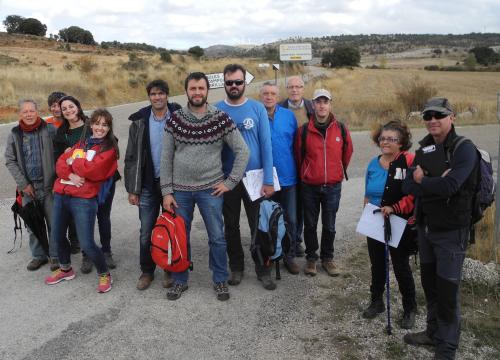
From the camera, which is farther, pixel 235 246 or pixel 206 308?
pixel 235 246

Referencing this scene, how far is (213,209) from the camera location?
4.03 meters

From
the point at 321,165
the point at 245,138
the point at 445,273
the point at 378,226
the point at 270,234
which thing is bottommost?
the point at 270,234

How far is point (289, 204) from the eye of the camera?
181 inches

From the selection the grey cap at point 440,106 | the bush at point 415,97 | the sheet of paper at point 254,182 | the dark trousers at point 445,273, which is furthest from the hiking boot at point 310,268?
the bush at point 415,97

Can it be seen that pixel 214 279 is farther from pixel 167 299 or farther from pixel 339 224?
pixel 339 224

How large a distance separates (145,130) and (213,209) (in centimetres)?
99

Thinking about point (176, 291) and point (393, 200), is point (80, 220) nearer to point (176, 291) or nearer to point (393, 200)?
point (176, 291)

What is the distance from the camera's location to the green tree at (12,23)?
228 ft

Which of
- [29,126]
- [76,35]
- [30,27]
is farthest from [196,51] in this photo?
[29,126]

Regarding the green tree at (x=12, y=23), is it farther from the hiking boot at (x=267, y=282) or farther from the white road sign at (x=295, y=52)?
the hiking boot at (x=267, y=282)

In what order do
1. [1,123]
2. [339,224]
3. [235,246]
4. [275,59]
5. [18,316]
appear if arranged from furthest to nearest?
[275,59]
[1,123]
[339,224]
[235,246]
[18,316]

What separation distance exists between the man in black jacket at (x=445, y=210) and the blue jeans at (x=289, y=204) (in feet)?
5.18

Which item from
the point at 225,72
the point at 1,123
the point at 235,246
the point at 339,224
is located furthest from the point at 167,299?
the point at 1,123

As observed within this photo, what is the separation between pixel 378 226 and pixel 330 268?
1.18 meters
